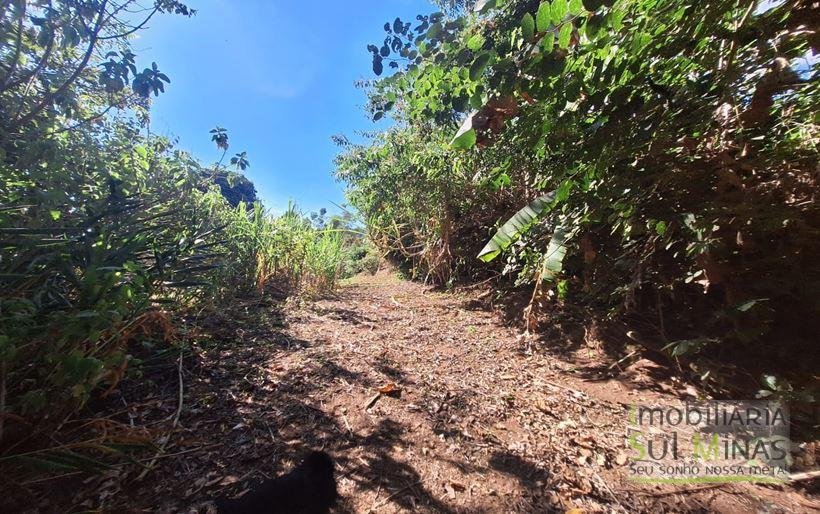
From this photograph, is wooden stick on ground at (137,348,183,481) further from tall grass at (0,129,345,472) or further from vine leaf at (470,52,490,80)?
Result: vine leaf at (470,52,490,80)

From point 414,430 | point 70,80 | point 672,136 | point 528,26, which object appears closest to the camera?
point 528,26

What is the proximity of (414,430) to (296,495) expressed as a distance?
29.7 inches

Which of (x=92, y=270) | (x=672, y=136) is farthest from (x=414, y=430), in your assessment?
(x=672, y=136)

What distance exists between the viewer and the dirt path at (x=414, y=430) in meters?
1.37

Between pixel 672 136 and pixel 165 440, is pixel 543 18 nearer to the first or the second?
pixel 672 136

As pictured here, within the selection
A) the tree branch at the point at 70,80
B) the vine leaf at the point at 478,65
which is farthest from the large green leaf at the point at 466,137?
the tree branch at the point at 70,80

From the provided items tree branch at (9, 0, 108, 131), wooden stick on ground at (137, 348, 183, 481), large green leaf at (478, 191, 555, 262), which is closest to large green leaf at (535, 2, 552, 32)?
A: large green leaf at (478, 191, 555, 262)

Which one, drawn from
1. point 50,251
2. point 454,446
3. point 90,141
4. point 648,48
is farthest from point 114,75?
point 648,48

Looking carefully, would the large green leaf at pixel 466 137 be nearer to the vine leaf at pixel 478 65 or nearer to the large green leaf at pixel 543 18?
the vine leaf at pixel 478 65

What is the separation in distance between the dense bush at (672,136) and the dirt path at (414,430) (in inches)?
32.2

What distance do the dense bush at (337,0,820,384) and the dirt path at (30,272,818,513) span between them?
32.2 inches

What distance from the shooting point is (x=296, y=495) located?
1228 millimetres

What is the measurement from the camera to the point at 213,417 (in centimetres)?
177

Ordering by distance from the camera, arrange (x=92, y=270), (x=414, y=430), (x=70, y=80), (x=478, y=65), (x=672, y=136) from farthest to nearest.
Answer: (x=70, y=80) < (x=672, y=136) < (x=414, y=430) < (x=92, y=270) < (x=478, y=65)
